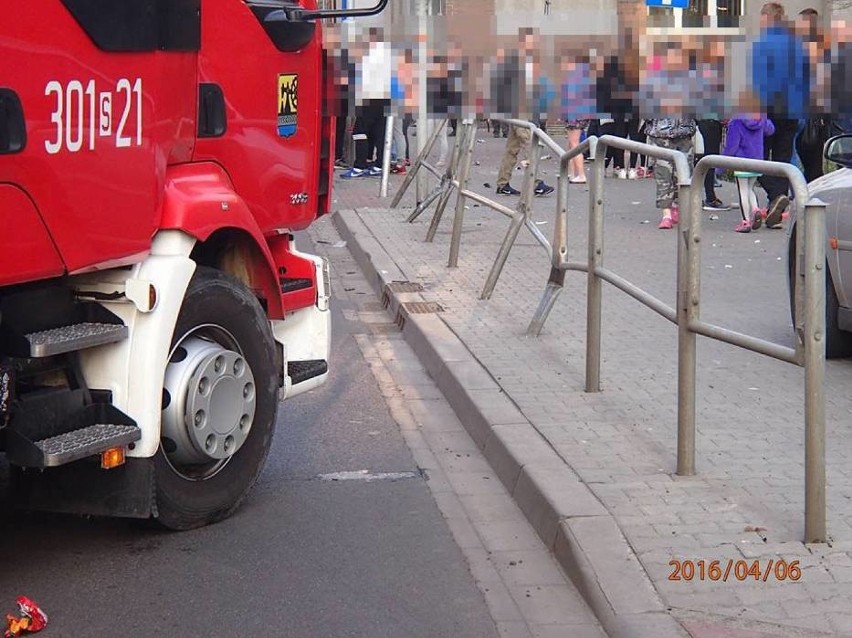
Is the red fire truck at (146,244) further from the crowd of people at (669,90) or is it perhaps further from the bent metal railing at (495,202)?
the crowd of people at (669,90)

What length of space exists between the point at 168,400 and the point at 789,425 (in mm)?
3086

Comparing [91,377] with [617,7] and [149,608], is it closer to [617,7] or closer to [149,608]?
[149,608]

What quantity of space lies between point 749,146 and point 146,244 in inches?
424

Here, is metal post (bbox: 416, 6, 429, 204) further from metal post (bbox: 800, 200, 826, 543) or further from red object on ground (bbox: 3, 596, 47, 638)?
red object on ground (bbox: 3, 596, 47, 638)

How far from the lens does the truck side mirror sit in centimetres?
695

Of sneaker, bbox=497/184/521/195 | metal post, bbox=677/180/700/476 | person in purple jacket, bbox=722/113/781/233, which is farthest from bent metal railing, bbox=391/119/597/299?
sneaker, bbox=497/184/521/195

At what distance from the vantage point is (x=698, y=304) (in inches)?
221

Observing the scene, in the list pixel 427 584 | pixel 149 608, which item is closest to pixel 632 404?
pixel 427 584

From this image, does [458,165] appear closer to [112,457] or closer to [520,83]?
[520,83]

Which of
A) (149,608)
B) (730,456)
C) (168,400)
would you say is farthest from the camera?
(730,456)


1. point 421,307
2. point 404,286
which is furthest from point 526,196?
point 404,286

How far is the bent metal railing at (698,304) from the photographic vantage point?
15.4 feet

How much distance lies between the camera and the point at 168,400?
505 centimetres
